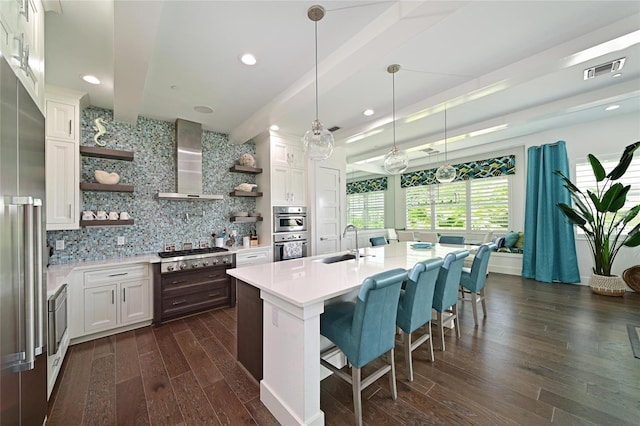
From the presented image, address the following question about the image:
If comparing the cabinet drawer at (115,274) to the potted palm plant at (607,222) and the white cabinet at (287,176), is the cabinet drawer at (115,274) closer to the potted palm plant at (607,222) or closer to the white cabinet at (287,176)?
the white cabinet at (287,176)

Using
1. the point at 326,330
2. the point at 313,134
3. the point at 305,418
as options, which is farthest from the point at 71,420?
the point at 313,134

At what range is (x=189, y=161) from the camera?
3850 mm

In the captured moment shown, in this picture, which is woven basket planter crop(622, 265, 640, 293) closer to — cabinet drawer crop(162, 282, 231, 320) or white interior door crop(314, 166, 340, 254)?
white interior door crop(314, 166, 340, 254)

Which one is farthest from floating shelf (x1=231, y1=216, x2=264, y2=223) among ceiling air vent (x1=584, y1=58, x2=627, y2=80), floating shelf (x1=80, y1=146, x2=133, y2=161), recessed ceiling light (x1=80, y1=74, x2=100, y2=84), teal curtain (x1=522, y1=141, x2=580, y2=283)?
teal curtain (x1=522, y1=141, x2=580, y2=283)

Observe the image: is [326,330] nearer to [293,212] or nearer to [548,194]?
[293,212]

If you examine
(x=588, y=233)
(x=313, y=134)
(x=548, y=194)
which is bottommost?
(x=588, y=233)

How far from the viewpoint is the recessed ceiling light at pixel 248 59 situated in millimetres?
2353

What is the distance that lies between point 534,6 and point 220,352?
13.2 ft

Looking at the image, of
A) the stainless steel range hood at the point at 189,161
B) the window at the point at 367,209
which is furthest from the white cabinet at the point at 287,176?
the window at the point at 367,209

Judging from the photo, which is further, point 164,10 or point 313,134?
point 313,134

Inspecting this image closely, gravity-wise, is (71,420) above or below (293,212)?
below

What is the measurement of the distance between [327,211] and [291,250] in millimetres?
1091

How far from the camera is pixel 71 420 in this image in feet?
5.49

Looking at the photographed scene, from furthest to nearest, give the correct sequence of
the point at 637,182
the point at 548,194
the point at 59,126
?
1. the point at 548,194
2. the point at 637,182
3. the point at 59,126
